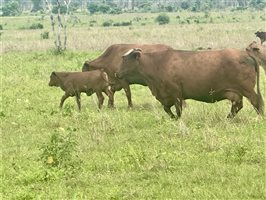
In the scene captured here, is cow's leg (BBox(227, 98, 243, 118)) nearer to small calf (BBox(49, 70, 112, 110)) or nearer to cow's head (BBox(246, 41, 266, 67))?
cow's head (BBox(246, 41, 266, 67))

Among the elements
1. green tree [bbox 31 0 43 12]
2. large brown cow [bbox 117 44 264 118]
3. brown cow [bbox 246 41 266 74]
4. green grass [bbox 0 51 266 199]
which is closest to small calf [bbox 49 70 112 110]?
green grass [bbox 0 51 266 199]

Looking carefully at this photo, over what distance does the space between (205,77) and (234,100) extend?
2.49 ft

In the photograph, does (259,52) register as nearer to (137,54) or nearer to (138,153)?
(137,54)

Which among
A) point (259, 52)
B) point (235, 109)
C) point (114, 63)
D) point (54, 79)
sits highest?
point (259, 52)

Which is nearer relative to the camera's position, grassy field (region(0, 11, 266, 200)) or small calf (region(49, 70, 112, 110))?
grassy field (region(0, 11, 266, 200))

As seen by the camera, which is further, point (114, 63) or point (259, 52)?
point (114, 63)

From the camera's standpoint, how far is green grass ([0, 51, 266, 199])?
7871 mm

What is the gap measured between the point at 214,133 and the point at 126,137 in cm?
177

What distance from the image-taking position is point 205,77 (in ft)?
39.7

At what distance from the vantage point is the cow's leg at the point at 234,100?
1199 cm

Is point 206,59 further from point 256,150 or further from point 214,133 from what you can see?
point 256,150

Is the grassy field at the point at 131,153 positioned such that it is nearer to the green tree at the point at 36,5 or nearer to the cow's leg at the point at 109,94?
the cow's leg at the point at 109,94

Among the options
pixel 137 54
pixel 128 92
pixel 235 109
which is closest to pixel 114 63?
pixel 128 92

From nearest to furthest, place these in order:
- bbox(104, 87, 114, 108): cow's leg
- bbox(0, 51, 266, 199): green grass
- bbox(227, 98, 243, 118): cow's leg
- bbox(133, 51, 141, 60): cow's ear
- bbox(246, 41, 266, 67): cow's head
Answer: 1. bbox(0, 51, 266, 199): green grass
2. bbox(227, 98, 243, 118): cow's leg
3. bbox(133, 51, 141, 60): cow's ear
4. bbox(246, 41, 266, 67): cow's head
5. bbox(104, 87, 114, 108): cow's leg
